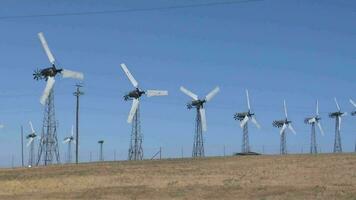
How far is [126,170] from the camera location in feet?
248

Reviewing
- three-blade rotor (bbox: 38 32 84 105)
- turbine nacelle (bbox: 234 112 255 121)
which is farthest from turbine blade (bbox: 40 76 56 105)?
turbine nacelle (bbox: 234 112 255 121)

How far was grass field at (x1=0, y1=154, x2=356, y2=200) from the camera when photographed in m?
47.6

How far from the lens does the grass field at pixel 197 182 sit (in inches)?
1875

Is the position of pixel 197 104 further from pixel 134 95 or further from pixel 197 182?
pixel 197 182

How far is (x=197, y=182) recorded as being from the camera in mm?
56875

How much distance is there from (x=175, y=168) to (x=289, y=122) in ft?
350

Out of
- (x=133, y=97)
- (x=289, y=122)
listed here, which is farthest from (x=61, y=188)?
(x=289, y=122)

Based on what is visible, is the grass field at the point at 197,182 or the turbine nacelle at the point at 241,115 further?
the turbine nacelle at the point at 241,115

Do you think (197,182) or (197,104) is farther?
(197,104)

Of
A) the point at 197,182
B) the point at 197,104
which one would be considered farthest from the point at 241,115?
the point at 197,182

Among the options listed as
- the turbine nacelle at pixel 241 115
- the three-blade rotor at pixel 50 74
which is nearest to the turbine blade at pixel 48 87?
the three-blade rotor at pixel 50 74

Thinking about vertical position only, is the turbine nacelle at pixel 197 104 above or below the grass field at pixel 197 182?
above

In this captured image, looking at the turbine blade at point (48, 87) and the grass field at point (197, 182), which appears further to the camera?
the turbine blade at point (48, 87)

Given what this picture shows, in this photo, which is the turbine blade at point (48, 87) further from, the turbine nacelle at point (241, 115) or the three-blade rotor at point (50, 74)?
the turbine nacelle at point (241, 115)
